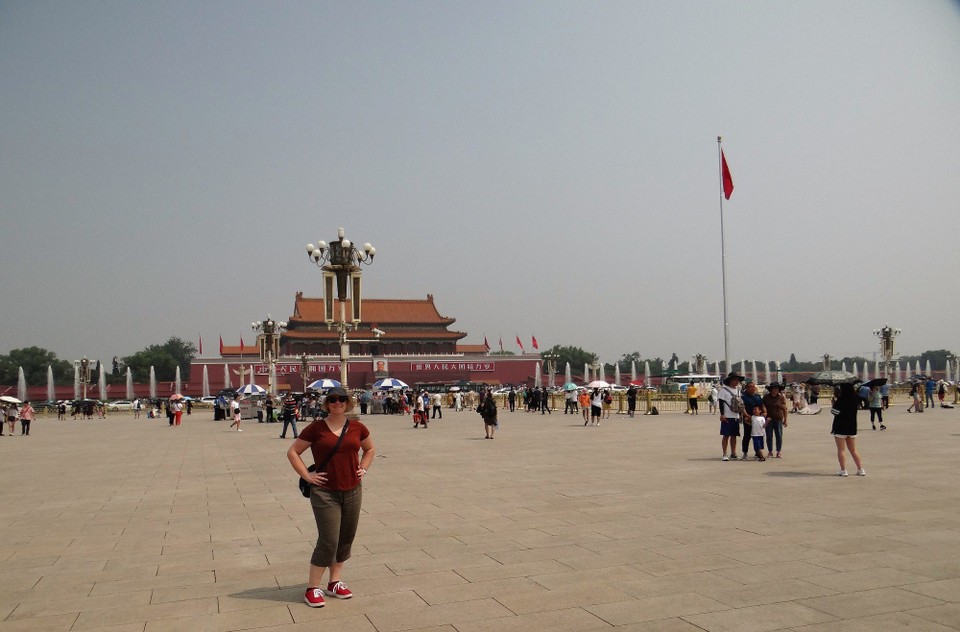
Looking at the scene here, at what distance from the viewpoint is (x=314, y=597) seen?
4.57 m

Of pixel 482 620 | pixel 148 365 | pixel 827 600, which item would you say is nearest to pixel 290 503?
pixel 482 620

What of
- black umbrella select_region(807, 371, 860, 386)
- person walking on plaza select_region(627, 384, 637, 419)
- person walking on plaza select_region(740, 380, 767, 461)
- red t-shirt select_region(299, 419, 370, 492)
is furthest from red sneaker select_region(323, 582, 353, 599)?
person walking on plaza select_region(627, 384, 637, 419)

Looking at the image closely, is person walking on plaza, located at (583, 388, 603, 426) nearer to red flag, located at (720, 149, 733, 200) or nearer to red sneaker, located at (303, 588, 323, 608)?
red flag, located at (720, 149, 733, 200)

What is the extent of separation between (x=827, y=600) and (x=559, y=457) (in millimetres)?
8702

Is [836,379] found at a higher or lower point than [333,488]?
lower

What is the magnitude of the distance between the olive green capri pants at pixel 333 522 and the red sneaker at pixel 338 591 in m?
0.14

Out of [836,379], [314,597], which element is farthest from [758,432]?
[836,379]

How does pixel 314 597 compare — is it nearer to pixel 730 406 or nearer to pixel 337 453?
pixel 337 453

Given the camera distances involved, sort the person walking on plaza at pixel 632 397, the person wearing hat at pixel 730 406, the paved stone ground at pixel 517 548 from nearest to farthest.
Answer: the paved stone ground at pixel 517 548
the person wearing hat at pixel 730 406
the person walking on plaza at pixel 632 397

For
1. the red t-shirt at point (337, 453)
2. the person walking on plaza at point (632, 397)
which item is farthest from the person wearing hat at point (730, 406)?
the person walking on plaza at point (632, 397)

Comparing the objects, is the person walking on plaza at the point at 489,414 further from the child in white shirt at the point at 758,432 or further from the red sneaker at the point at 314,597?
the red sneaker at the point at 314,597

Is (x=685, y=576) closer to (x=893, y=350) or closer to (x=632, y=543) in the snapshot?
(x=632, y=543)

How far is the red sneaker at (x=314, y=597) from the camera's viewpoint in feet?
15.0

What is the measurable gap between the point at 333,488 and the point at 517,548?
1.95 metres
